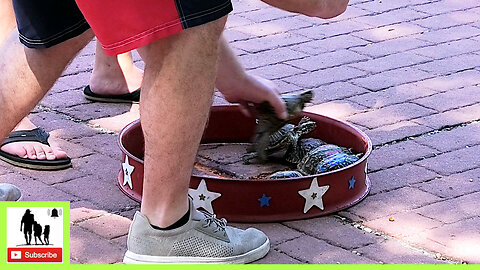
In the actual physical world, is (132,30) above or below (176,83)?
above

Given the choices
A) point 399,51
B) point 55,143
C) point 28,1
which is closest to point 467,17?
point 399,51

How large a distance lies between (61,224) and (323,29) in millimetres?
2710

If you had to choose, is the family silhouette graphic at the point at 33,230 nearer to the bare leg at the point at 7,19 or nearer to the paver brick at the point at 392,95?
the bare leg at the point at 7,19

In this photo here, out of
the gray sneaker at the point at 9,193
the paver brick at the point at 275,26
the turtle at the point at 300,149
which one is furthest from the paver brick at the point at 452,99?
the gray sneaker at the point at 9,193

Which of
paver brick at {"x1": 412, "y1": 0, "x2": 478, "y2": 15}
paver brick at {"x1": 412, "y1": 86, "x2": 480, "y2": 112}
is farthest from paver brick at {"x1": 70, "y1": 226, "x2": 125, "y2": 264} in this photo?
paver brick at {"x1": 412, "y1": 0, "x2": 478, "y2": 15}

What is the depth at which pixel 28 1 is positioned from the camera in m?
3.23

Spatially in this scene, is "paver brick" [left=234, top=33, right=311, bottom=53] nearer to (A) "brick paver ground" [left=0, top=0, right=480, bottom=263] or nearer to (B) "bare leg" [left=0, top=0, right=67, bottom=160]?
(A) "brick paver ground" [left=0, top=0, right=480, bottom=263]

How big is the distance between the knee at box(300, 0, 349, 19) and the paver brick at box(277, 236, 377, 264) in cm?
72

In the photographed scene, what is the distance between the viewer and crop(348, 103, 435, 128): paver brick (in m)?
4.26

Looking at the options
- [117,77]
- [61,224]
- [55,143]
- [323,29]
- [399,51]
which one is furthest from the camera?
[323,29]

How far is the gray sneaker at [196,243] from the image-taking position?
9.93ft

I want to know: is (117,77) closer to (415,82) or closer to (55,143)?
(55,143)

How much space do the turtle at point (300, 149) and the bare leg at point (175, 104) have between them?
0.92 metres

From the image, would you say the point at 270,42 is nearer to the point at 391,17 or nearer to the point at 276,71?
the point at 276,71
